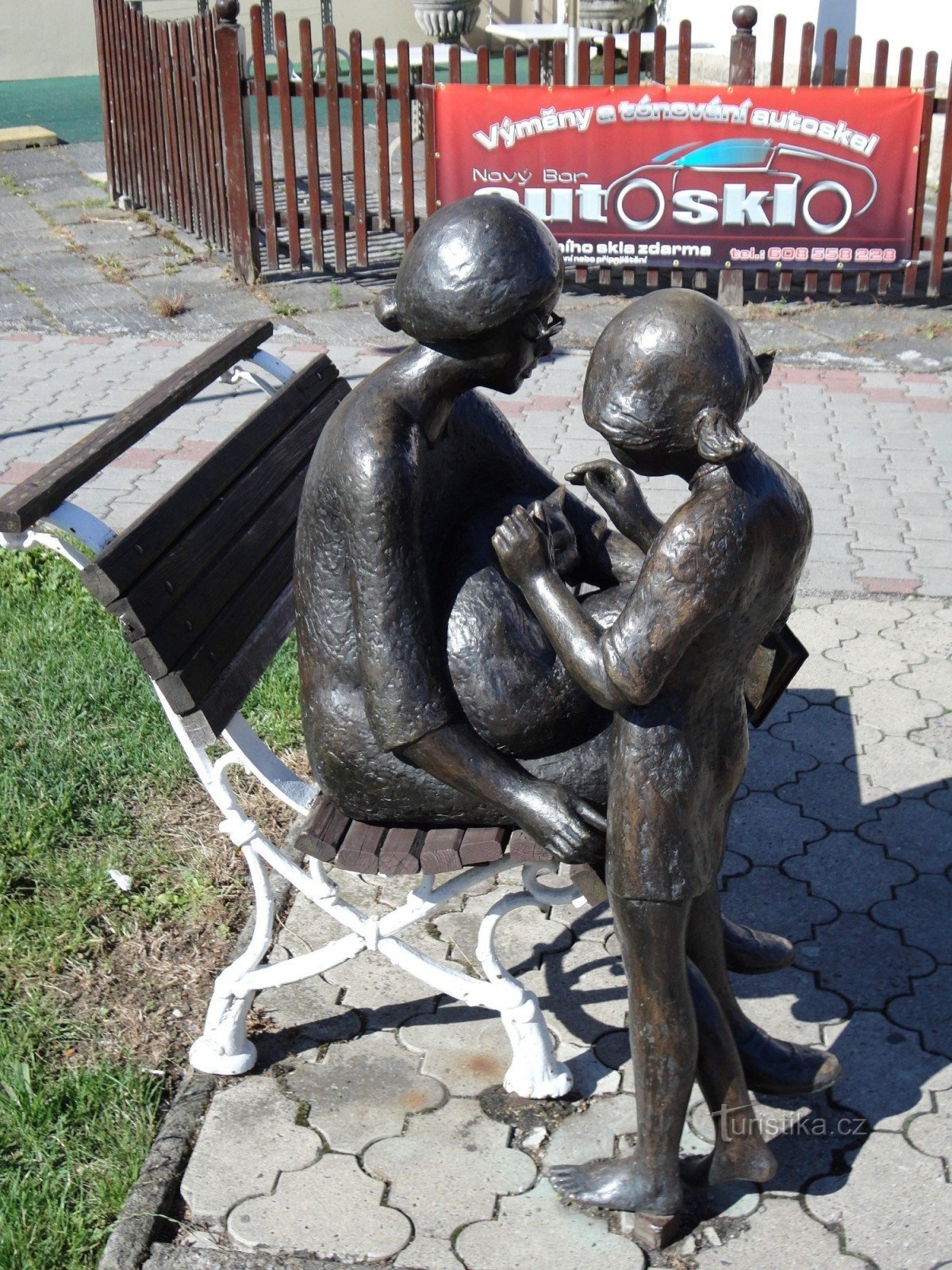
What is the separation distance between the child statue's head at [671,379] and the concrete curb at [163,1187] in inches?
62.8

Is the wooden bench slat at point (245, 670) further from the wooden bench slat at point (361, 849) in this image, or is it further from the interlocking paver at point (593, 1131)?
the interlocking paver at point (593, 1131)

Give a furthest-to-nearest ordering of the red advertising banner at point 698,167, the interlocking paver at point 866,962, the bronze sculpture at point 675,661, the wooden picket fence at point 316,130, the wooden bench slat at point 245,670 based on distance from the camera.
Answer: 1. the wooden picket fence at point 316,130
2. the red advertising banner at point 698,167
3. the interlocking paver at point 866,962
4. the wooden bench slat at point 245,670
5. the bronze sculpture at point 675,661

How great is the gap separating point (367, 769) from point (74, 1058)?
109 cm

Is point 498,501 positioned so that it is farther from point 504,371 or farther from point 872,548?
point 872,548

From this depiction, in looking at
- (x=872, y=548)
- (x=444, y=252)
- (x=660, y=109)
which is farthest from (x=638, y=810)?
(x=660, y=109)

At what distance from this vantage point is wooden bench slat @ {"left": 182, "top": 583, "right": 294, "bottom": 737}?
2.80 m

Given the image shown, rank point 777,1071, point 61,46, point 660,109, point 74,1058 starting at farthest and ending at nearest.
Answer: point 61,46 < point 660,109 < point 74,1058 < point 777,1071

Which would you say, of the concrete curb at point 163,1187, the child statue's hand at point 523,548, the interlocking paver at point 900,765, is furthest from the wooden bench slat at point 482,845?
the interlocking paver at point 900,765

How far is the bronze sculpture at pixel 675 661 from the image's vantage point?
6.96ft

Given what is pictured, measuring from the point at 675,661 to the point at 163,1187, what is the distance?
4.77 ft

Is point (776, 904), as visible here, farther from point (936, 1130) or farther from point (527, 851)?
point (527, 851)

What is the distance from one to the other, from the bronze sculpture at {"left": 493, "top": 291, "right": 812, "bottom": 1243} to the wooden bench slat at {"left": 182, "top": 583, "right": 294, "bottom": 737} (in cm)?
82

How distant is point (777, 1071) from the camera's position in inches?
107

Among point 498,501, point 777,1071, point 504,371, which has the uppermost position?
point 504,371
